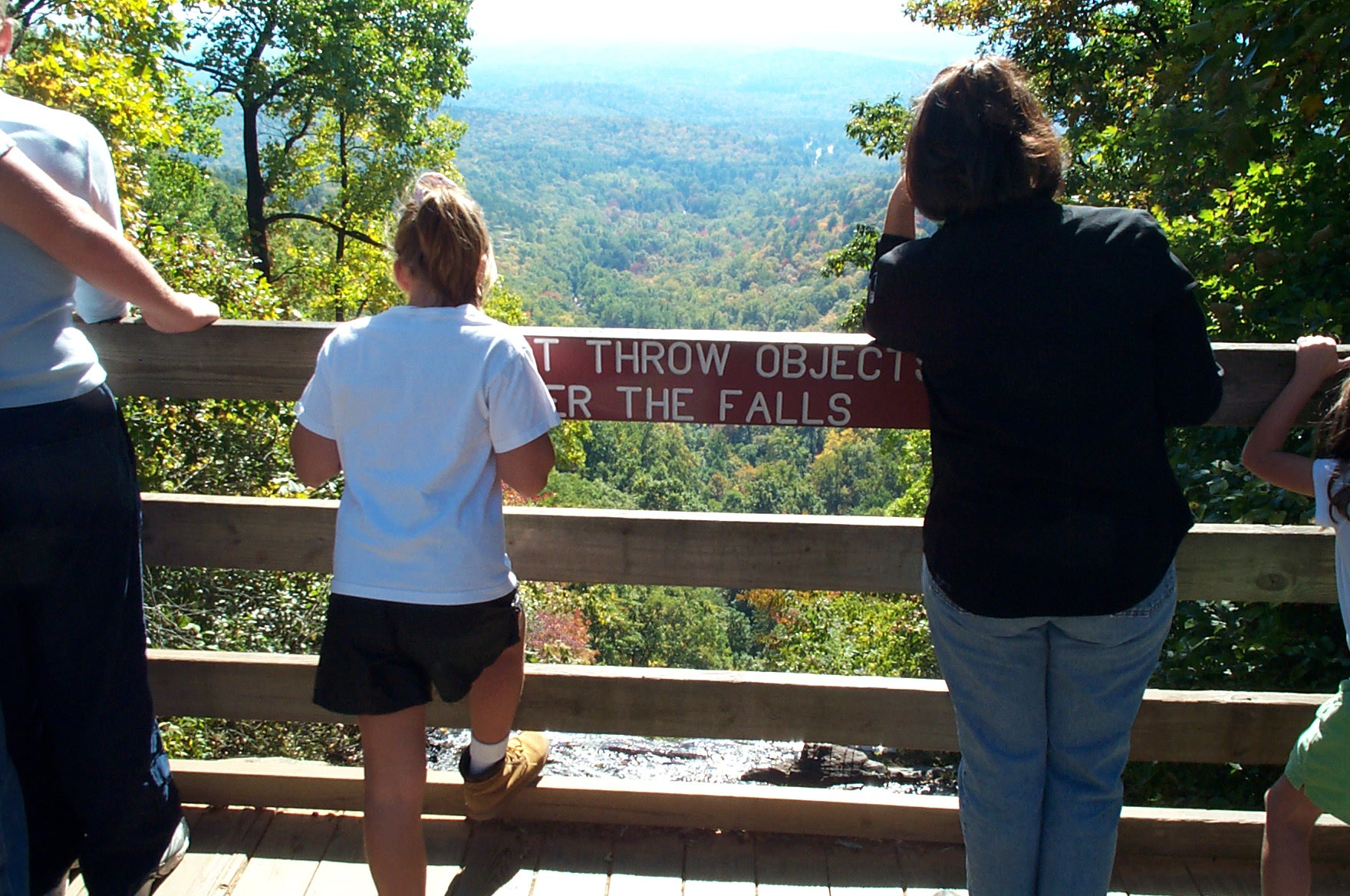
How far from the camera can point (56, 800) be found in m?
2.00

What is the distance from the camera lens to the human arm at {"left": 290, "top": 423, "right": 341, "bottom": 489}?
1853 mm

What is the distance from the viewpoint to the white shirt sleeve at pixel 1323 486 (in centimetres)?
169

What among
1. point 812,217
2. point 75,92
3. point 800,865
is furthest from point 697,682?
point 812,217

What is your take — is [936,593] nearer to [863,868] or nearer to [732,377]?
[732,377]

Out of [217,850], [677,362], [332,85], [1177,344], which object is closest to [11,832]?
[217,850]

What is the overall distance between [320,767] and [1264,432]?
2139 mm

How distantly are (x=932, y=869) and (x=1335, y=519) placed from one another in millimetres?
1117

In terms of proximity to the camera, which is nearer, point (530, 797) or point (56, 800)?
point (56, 800)

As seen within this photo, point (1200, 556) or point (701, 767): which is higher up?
point (1200, 556)

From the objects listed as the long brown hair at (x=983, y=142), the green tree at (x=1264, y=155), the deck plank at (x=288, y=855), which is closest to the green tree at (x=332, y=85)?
the green tree at (x=1264, y=155)

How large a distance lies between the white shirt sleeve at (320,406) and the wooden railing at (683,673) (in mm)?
363

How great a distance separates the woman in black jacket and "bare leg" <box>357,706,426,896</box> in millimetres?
952

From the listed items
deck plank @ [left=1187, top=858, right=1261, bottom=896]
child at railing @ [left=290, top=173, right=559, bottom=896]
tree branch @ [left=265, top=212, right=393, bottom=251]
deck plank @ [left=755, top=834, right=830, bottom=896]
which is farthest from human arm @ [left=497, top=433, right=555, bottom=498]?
tree branch @ [left=265, top=212, right=393, bottom=251]

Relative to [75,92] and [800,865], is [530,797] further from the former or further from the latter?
[75,92]
